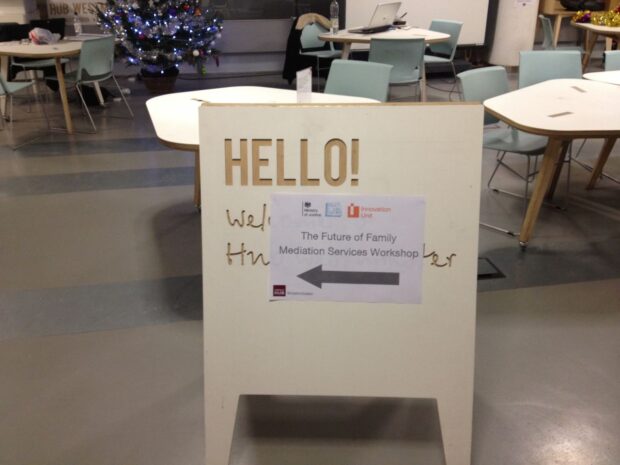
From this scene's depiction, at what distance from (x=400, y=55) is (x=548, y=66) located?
1.56 meters

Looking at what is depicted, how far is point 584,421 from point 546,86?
244 centimetres

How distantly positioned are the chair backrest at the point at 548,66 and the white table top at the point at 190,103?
4.69ft

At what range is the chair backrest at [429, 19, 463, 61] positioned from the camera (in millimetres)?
7090

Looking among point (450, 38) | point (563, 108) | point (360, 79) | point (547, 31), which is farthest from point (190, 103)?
point (547, 31)

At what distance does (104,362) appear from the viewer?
2613 millimetres

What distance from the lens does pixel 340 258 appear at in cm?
179

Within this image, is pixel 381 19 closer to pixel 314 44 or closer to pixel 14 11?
pixel 314 44

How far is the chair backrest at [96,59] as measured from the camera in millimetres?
5744

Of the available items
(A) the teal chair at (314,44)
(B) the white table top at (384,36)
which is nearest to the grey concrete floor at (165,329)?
(B) the white table top at (384,36)

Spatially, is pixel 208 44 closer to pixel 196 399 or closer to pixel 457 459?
pixel 196 399

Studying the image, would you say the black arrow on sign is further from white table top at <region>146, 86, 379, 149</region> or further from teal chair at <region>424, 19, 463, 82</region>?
teal chair at <region>424, 19, 463, 82</region>

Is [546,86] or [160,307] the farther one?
[546,86]

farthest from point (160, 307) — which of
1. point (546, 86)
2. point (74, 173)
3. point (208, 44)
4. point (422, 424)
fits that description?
point (208, 44)

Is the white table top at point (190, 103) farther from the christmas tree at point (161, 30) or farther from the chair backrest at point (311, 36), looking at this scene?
the christmas tree at point (161, 30)
